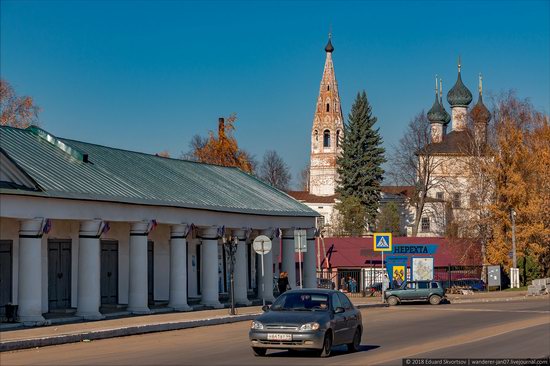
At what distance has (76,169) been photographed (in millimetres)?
34625

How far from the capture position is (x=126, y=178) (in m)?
37.3

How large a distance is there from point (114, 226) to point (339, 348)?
52.0ft

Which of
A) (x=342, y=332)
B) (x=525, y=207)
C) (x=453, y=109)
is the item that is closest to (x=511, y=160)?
(x=525, y=207)

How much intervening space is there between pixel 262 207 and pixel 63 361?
2484 centimetres

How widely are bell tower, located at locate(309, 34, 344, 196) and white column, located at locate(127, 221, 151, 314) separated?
378 feet

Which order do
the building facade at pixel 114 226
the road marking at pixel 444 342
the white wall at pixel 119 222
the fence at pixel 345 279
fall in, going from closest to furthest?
1. the road marking at pixel 444 342
2. the building facade at pixel 114 226
3. the white wall at pixel 119 222
4. the fence at pixel 345 279

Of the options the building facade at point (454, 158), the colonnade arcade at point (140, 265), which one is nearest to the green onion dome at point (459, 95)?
the building facade at point (454, 158)

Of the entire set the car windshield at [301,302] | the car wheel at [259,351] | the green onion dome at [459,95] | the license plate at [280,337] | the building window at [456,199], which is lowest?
the car wheel at [259,351]

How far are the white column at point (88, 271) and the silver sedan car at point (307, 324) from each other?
1066 centimetres

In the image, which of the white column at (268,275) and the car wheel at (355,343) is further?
the white column at (268,275)

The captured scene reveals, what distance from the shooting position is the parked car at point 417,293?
166 ft

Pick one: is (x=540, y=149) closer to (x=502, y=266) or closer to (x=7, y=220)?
(x=502, y=266)

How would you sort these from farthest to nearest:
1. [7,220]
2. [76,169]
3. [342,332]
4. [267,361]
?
[76,169]
[7,220]
[342,332]
[267,361]

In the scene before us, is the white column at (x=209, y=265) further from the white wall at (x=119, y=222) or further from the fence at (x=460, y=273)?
the fence at (x=460, y=273)
